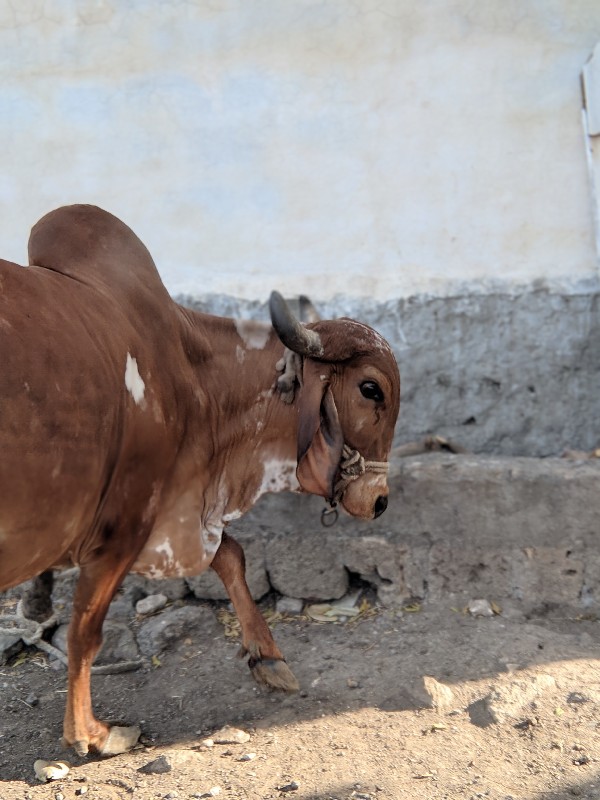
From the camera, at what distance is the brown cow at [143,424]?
2.33 meters

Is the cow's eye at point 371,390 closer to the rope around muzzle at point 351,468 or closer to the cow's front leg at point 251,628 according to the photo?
the rope around muzzle at point 351,468

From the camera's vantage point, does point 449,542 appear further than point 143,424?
Yes

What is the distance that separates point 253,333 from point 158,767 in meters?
1.45

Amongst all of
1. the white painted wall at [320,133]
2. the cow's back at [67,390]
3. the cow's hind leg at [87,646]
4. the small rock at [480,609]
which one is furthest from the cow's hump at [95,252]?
the small rock at [480,609]

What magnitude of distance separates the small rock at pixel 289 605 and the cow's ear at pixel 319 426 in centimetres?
85

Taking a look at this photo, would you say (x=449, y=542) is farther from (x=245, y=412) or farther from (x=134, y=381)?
(x=134, y=381)

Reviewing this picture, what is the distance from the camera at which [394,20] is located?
13.8 ft

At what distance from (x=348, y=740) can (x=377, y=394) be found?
1109 millimetres

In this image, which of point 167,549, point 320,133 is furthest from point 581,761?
point 320,133

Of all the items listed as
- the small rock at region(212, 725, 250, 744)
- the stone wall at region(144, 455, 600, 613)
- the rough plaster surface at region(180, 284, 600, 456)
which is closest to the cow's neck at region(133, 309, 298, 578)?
the small rock at region(212, 725, 250, 744)

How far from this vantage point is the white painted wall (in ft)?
13.8

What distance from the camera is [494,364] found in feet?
14.4

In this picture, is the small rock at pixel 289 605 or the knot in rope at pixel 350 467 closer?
the knot in rope at pixel 350 467

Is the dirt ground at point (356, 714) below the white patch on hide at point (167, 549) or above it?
below
